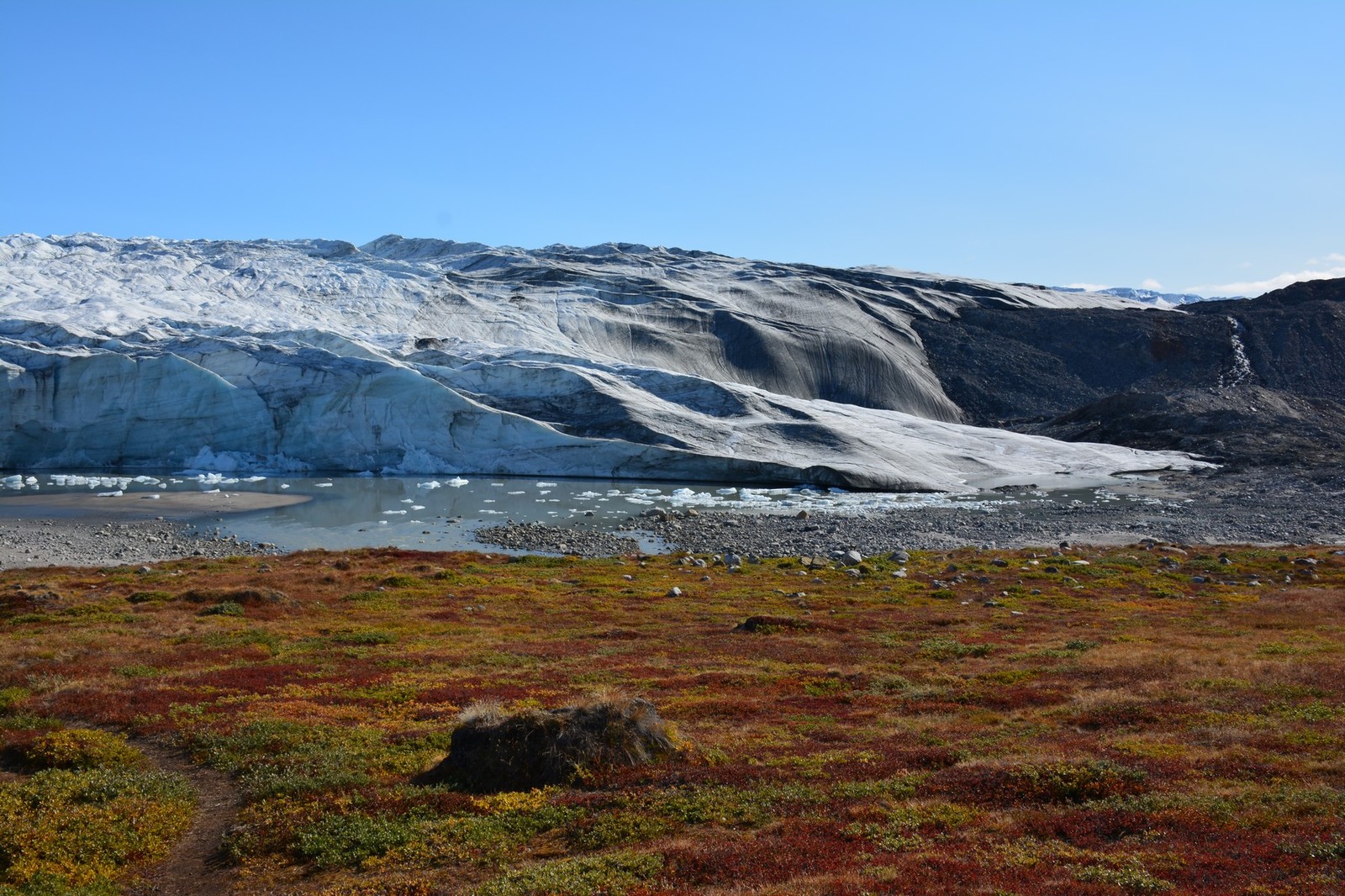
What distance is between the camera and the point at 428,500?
5928cm

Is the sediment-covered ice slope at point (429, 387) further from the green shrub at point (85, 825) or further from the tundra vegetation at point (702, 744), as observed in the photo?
the green shrub at point (85, 825)

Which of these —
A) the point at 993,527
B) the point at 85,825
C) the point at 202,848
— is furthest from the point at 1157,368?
the point at 85,825

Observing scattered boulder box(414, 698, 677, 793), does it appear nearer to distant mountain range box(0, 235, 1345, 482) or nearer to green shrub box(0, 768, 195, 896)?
green shrub box(0, 768, 195, 896)

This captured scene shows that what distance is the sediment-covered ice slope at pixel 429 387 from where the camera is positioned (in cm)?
7269

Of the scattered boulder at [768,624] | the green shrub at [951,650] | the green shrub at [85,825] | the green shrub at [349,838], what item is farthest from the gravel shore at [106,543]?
the green shrub at [349,838]

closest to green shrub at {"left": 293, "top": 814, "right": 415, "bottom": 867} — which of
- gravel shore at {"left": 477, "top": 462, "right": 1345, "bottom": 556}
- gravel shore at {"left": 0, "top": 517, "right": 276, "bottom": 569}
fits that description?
gravel shore at {"left": 0, "top": 517, "right": 276, "bottom": 569}

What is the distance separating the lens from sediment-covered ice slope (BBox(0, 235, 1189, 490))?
7269cm

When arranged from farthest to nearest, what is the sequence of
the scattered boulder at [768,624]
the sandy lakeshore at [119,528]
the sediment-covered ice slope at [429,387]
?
the sediment-covered ice slope at [429,387], the sandy lakeshore at [119,528], the scattered boulder at [768,624]

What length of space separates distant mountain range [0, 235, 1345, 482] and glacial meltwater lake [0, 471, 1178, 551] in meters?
4.44

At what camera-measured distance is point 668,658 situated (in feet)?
64.1

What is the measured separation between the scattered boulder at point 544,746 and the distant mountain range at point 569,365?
55456mm

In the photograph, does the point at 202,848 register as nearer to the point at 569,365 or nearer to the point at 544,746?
the point at 544,746

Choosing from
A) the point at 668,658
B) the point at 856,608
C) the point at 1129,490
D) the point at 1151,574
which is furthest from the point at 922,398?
the point at 668,658

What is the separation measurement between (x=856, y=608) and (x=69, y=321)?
3261 inches
